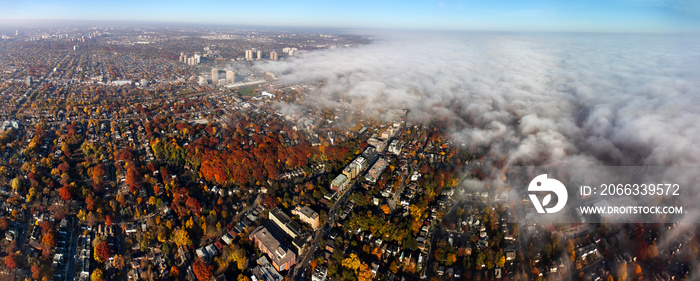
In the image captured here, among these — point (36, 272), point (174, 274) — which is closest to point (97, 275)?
point (36, 272)

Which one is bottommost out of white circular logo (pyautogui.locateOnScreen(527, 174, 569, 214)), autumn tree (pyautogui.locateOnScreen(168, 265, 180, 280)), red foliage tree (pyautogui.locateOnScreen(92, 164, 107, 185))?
autumn tree (pyautogui.locateOnScreen(168, 265, 180, 280))

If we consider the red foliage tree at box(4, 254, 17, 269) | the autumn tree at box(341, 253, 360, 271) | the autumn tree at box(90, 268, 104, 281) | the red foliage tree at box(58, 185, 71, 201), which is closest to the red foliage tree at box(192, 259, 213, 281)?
the autumn tree at box(90, 268, 104, 281)

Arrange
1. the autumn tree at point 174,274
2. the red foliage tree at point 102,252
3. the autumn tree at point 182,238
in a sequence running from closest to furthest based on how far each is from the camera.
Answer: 1. the autumn tree at point 174,274
2. the red foliage tree at point 102,252
3. the autumn tree at point 182,238

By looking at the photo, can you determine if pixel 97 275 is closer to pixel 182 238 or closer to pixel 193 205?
pixel 182 238

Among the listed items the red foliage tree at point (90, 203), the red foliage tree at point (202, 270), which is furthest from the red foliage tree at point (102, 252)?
the red foliage tree at point (202, 270)

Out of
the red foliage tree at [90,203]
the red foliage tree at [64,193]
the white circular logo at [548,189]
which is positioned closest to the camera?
the white circular logo at [548,189]

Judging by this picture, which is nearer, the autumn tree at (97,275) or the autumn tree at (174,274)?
the autumn tree at (97,275)

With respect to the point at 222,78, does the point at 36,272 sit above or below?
below

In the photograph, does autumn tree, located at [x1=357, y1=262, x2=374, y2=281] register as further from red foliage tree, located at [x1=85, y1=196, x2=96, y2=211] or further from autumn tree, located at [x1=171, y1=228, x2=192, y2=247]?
red foliage tree, located at [x1=85, y1=196, x2=96, y2=211]

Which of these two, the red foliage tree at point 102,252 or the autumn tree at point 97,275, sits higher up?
the red foliage tree at point 102,252

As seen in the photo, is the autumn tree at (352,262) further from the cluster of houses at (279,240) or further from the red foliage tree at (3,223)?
the red foliage tree at (3,223)
